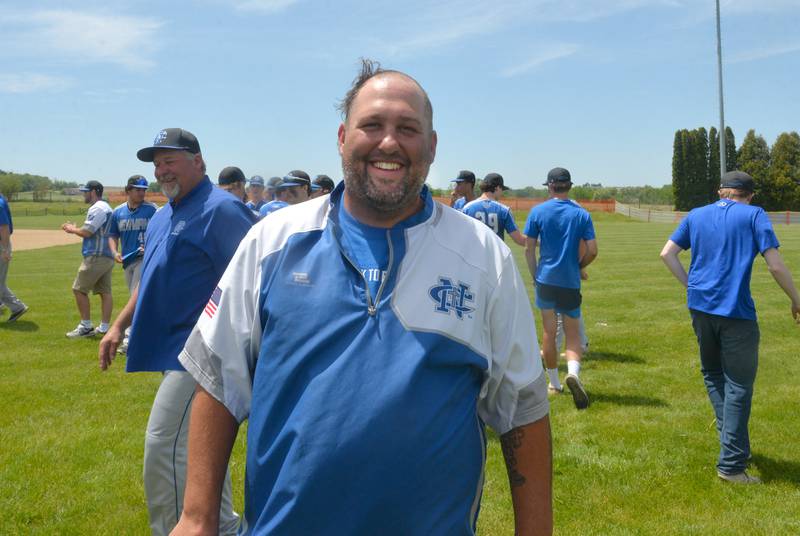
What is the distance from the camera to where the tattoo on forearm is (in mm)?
2258

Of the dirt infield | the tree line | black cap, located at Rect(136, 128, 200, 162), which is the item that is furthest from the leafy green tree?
black cap, located at Rect(136, 128, 200, 162)

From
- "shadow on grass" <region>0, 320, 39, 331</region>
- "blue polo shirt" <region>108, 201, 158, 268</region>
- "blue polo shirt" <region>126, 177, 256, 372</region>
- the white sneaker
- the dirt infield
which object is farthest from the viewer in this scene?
the dirt infield

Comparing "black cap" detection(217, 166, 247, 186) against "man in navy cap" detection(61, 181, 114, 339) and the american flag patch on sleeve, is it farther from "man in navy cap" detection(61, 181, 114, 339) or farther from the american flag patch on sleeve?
the american flag patch on sleeve

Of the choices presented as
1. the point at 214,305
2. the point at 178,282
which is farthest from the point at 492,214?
the point at 214,305

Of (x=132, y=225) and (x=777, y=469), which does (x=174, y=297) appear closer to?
(x=777, y=469)

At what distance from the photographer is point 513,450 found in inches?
89.8

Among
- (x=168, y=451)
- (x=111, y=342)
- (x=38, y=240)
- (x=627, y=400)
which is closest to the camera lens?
(x=168, y=451)

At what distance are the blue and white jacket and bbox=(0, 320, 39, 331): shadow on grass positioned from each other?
37.7 ft

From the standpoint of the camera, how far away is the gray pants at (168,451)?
12.8 ft

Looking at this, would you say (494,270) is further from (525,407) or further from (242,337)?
(242,337)

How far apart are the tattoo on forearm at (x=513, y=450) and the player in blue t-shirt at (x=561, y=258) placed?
18.7 feet

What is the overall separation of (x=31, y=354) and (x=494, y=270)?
9.82m

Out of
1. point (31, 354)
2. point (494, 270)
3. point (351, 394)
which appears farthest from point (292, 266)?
point (31, 354)

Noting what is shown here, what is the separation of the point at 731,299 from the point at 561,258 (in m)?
2.41
